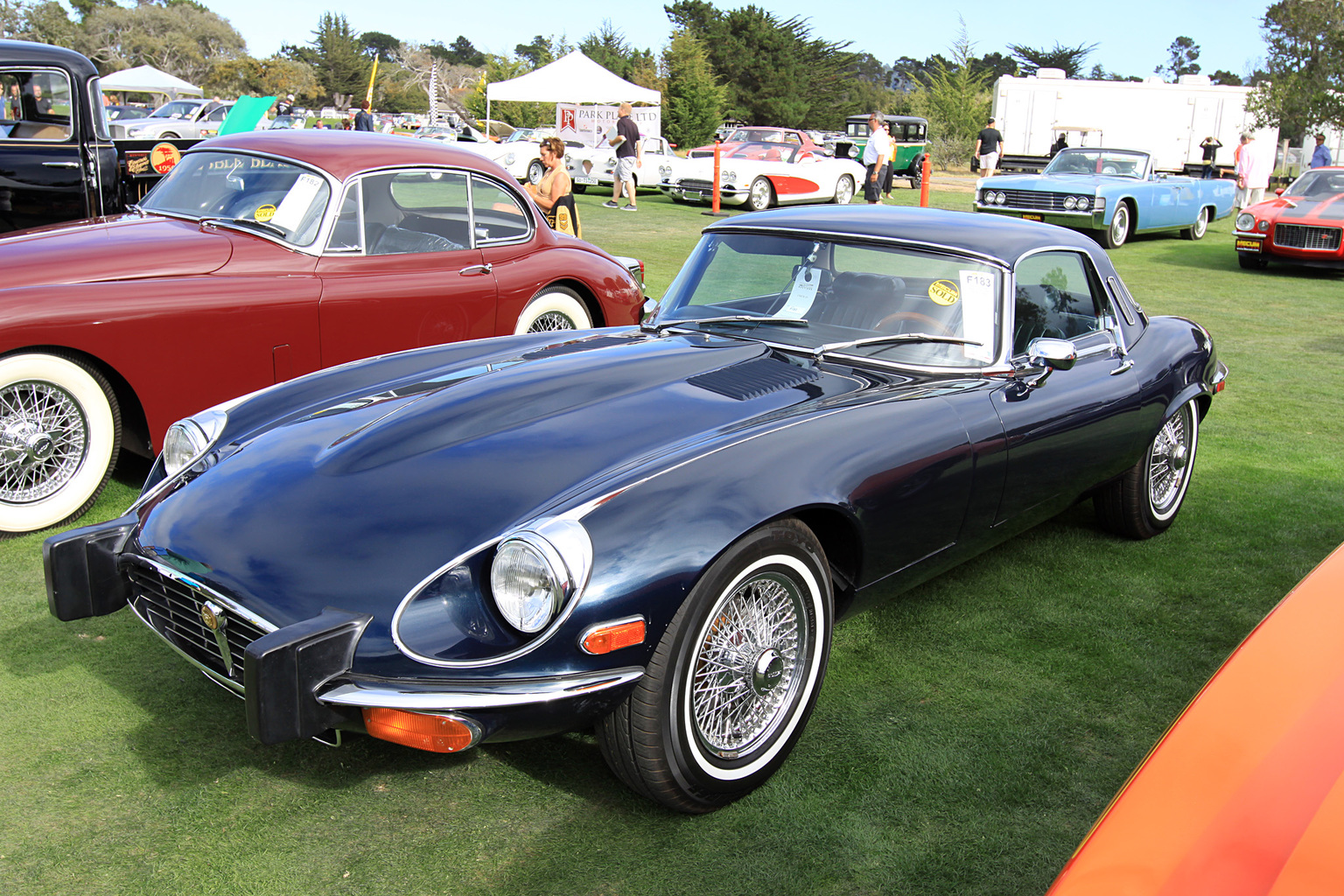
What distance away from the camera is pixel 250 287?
4.73 metres

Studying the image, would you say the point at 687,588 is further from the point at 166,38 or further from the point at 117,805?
the point at 166,38

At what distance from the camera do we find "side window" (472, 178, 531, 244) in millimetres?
5934

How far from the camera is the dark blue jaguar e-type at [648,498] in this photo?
7.33 ft

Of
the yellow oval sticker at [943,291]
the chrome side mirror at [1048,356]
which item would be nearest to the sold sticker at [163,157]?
the yellow oval sticker at [943,291]

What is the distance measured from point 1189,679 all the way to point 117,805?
318 cm

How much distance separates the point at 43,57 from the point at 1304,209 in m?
14.0

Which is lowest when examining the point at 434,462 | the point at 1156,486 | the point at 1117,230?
the point at 1156,486

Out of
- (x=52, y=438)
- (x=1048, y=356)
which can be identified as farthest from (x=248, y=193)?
(x=1048, y=356)

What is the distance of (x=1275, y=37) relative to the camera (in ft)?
119

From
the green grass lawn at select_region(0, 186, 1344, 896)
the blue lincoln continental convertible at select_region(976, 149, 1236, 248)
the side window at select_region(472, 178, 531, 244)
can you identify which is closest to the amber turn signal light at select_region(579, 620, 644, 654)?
the green grass lawn at select_region(0, 186, 1344, 896)

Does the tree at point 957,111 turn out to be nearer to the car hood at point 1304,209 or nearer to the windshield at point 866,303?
the car hood at point 1304,209

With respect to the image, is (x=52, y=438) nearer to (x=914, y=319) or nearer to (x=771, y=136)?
(x=914, y=319)

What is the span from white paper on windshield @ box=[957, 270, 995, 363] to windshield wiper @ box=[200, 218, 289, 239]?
3.33 meters

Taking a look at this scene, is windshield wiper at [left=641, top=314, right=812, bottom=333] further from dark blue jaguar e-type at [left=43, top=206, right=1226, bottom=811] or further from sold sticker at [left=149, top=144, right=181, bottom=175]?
sold sticker at [left=149, top=144, right=181, bottom=175]
